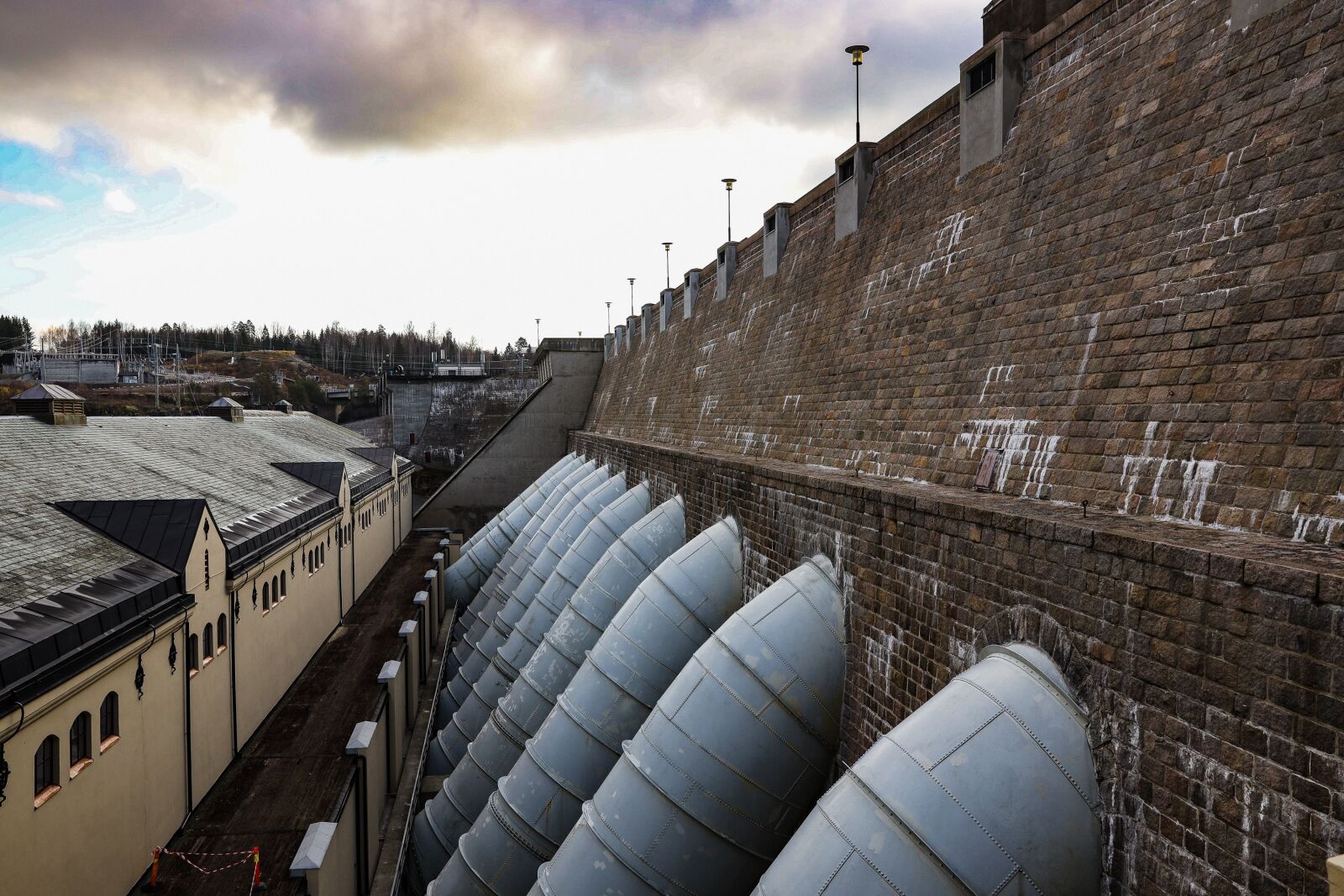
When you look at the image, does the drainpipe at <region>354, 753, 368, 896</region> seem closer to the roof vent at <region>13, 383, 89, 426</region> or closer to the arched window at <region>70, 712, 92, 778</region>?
the arched window at <region>70, 712, 92, 778</region>

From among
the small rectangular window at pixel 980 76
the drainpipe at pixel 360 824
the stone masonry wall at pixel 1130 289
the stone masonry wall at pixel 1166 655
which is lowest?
the drainpipe at pixel 360 824

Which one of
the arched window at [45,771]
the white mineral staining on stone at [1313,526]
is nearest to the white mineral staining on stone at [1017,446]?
the white mineral staining on stone at [1313,526]

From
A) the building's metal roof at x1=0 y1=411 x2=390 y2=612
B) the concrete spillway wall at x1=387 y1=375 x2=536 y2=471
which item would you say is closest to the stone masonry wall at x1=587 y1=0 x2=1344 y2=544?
the building's metal roof at x1=0 y1=411 x2=390 y2=612

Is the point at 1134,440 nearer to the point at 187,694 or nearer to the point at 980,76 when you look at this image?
the point at 980,76

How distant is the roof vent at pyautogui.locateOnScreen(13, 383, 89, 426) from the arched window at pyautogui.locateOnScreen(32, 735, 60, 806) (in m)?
12.1

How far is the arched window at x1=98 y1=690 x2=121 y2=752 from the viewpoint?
1045cm

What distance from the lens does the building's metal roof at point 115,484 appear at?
11.4 metres

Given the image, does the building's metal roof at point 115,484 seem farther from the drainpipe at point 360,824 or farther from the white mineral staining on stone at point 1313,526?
the white mineral staining on stone at point 1313,526

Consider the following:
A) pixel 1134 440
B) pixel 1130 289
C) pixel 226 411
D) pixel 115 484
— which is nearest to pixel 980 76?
pixel 1130 289

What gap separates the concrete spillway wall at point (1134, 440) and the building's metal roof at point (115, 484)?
30.2ft

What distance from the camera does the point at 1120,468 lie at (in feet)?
21.9

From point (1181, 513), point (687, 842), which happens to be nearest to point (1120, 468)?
point (1181, 513)

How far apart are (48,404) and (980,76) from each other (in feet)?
65.1

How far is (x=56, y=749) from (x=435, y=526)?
34.4 meters
